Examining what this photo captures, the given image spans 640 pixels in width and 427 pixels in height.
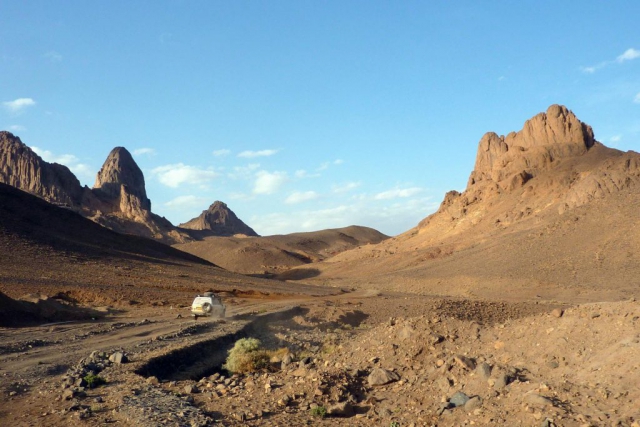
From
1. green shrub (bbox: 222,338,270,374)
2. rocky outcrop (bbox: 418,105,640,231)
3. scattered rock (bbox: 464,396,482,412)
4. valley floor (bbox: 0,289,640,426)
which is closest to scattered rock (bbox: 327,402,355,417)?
valley floor (bbox: 0,289,640,426)

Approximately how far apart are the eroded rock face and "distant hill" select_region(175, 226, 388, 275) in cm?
2466

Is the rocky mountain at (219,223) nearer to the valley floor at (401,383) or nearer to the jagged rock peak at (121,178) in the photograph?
the jagged rock peak at (121,178)

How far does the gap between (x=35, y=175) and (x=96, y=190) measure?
20.6 meters

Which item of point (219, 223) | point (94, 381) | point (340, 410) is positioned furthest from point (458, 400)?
point (219, 223)

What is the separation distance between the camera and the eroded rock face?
4203 inches

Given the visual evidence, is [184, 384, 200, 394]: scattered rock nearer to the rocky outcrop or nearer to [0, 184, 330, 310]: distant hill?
[0, 184, 330, 310]: distant hill

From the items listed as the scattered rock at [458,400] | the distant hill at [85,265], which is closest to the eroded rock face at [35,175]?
the distant hill at [85,265]

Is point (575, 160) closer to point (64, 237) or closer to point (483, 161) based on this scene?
point (483, 161)

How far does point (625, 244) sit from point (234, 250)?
76.9 m

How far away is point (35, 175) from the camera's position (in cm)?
10806

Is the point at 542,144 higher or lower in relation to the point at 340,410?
higher

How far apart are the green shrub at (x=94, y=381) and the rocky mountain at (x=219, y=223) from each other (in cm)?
14846

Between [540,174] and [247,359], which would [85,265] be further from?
[540,174]

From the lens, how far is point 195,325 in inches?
Result: 881
